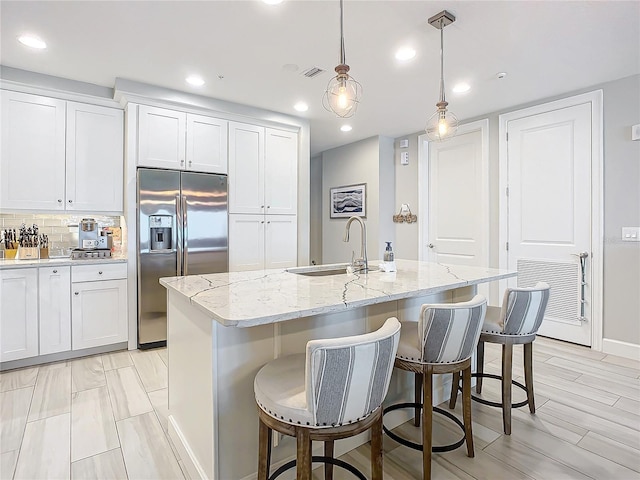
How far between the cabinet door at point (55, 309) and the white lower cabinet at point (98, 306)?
0.14ft

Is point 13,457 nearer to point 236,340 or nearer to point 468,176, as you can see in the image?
point 236,340

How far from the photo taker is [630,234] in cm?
319

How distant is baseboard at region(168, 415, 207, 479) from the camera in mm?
1577

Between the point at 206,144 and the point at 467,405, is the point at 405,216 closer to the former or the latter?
the point at 206,144

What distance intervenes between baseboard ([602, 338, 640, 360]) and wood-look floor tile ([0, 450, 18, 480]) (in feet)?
14.9

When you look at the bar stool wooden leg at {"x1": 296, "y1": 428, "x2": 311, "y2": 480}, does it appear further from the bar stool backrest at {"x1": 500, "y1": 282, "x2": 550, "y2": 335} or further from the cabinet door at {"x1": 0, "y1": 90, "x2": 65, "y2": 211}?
the cabinet door at {"x1": 0, "y1": 90, "x2": 65, "y2": 211}

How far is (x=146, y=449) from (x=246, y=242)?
7.93 ft

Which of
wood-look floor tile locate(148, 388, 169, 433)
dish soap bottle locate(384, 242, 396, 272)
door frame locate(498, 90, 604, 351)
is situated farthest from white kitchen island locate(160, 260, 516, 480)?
door frame locate(498, 90, 604, 351)

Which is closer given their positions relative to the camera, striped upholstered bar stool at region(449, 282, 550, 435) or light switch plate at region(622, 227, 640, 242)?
striped upholstered bar stool at region(449, 282, 550, 435)

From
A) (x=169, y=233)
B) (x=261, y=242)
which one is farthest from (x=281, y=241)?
(x=169, y=233)

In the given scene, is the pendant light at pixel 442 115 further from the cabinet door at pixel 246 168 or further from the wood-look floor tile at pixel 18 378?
the wood-look floor tile at pixel 18 378

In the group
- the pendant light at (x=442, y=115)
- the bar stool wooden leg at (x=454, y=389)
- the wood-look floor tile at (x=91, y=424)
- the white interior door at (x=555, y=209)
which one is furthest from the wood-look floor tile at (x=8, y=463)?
the white interior door at (x=555, y=209)

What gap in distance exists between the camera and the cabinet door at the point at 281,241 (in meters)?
4.20

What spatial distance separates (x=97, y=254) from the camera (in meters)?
3.36
